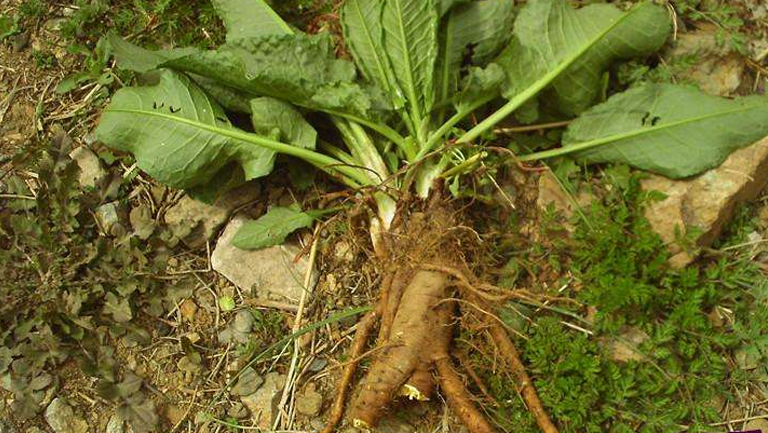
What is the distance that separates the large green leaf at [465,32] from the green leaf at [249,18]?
0.58m

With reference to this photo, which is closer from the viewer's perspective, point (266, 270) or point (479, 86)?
point (479, 86)

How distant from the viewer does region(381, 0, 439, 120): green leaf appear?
2.76 meters

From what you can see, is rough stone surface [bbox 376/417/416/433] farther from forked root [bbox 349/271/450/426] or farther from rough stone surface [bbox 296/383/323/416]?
rough stone surface [bbox 296/383/323/416]

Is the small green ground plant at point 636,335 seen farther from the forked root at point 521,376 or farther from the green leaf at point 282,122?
the green leaf at point 282,122

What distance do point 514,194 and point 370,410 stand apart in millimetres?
979

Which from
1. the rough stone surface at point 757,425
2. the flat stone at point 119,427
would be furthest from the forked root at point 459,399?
the flat stone at point 119,427

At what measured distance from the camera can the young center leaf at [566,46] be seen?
2.84 meters

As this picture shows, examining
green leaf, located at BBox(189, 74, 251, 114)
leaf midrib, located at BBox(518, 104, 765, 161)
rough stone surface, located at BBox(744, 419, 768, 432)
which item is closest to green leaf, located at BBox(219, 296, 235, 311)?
green leaf, located at BBox(189, 74, 251, 114)

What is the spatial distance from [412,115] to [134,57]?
3.32 feet

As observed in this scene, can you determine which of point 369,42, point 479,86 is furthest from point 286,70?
point 479,86

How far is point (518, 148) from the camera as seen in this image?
2.95 metres

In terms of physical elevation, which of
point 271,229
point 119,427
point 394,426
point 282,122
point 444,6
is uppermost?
point 444,6

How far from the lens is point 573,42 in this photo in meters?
2.85

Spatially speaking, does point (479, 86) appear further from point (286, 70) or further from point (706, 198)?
point (706, 198)
